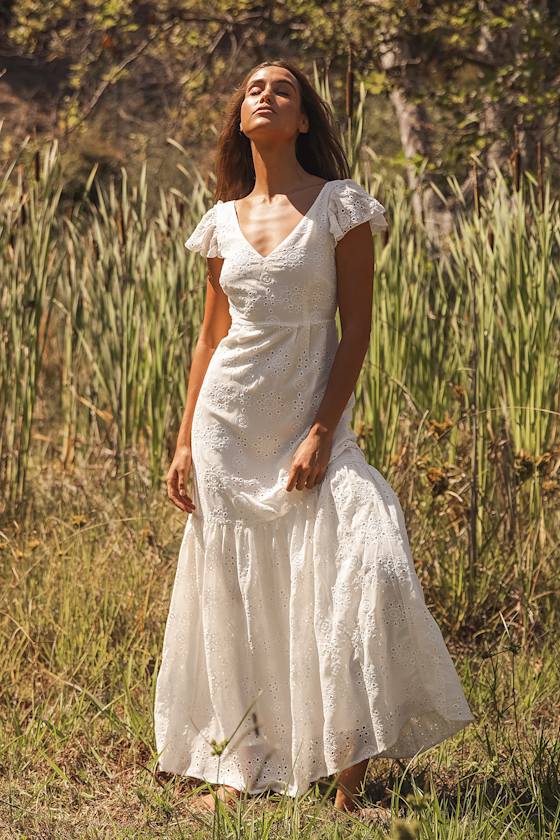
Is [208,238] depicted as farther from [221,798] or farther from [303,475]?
[221,798]

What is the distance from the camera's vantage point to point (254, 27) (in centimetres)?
715

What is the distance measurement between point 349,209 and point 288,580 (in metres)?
0.75

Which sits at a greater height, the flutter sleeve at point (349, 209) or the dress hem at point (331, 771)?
the flutter sleeve at point (349, 209)

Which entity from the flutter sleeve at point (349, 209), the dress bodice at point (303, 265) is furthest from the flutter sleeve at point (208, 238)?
the flutter sleeve at point (349, 209)

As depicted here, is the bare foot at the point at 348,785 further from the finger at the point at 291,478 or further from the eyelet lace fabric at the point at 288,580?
the finger at the point at 291,478

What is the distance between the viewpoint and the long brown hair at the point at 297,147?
2451mm

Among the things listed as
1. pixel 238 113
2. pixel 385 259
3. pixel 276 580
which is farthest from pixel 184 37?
pixel 276 580

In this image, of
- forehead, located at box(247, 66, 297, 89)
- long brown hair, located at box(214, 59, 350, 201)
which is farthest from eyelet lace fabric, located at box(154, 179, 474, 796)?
forehead, located at box(247, 66, 297, 89)

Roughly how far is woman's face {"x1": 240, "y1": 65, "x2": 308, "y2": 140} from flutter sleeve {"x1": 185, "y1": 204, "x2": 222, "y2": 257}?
0.68 ft

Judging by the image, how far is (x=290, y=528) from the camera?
7.50ft

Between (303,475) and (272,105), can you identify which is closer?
(303,475)

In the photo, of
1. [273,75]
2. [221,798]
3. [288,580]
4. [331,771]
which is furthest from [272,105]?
[221,798]

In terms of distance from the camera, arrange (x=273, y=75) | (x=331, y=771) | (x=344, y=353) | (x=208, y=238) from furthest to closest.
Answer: (x=208, y=238) → (x=273, y=75) → (x=344, y=353) → (x=331, y=771)

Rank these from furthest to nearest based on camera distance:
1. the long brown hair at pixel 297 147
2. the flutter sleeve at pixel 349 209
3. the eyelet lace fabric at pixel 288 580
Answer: the long brown hair at pixel 297 147, the flutter sleeve at pixel 349 209, the eyelet lace fabric at pixel 288 580
